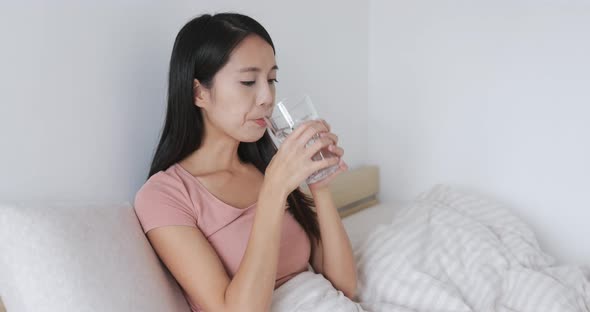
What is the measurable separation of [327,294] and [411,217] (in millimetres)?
470

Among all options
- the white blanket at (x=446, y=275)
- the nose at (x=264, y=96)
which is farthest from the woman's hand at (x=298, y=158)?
the white blanket at (x=446, y=275)

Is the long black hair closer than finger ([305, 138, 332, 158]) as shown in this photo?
No

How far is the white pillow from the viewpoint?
81 centimetres

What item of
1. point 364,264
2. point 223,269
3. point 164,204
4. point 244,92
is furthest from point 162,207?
point 364,264

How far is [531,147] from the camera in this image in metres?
1.73

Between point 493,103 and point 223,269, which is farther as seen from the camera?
point 493,103

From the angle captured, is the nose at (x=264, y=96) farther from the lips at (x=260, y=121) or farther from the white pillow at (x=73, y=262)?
the white pillow at (x=73, y=262)

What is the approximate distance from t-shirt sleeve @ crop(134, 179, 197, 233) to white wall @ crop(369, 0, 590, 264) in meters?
1.16

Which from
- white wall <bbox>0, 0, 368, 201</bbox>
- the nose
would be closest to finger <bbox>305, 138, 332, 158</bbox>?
the nose

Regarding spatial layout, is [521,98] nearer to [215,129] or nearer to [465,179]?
[465,179]

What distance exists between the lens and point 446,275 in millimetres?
1277

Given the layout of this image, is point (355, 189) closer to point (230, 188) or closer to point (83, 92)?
point (230, 188)

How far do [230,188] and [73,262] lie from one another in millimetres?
389

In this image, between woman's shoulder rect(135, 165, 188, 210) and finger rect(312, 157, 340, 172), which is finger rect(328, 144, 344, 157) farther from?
woman's shoulder rect(135, 165, 188, 210)
